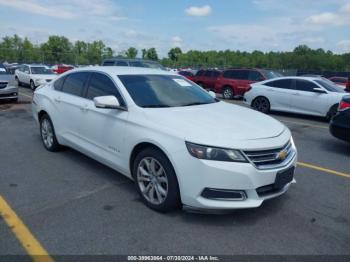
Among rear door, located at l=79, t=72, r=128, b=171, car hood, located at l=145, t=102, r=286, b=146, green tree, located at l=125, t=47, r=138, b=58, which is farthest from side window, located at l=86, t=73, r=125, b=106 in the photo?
green tree, located at l=125, t=47, r=138, b=58

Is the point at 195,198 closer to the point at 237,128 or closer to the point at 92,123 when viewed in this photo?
the point at 237,128

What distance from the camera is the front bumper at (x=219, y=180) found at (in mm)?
3412

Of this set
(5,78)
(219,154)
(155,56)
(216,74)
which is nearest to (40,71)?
(5,78)

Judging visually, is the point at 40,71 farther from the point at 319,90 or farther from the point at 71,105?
the point at 71,105

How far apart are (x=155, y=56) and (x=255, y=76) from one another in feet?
266

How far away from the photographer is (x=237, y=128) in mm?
3779

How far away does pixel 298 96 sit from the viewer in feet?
38.6

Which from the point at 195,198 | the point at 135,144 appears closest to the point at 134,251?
the point at 195,198

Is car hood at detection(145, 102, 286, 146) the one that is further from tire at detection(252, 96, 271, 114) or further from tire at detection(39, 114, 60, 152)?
tire at detection(252, 96, 271, 114)

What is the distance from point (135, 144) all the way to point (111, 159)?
25.1 inches

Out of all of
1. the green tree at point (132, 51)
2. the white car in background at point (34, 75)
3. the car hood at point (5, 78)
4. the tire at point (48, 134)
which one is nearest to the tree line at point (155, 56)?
the green tree at point (132, 51)

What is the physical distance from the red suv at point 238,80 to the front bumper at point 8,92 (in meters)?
10.1

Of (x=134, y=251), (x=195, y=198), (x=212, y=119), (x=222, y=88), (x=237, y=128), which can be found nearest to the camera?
(x=134, y=251)

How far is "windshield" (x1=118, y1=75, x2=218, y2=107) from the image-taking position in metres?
4.49
